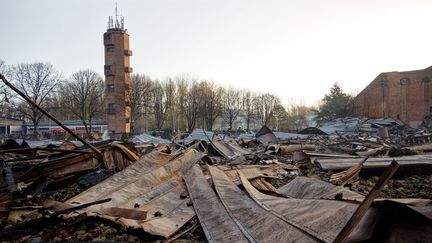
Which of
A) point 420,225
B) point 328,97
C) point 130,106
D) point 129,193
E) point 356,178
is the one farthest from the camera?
point 328,97

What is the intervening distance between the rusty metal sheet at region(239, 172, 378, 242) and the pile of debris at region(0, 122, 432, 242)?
12 mm

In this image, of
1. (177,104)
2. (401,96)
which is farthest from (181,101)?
(401,96)

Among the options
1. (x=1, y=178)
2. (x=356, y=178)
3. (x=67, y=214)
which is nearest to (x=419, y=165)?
(x=356, y=178)

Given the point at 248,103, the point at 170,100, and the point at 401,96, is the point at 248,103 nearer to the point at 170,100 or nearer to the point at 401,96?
the point at 170,100

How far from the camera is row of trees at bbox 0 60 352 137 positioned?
1925 inches

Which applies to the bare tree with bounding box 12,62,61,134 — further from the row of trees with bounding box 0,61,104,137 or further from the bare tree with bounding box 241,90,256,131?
the bare tree with bounding box 241,90,256,131

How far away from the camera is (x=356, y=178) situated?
342 inches

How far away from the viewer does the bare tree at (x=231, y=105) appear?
6294 cm

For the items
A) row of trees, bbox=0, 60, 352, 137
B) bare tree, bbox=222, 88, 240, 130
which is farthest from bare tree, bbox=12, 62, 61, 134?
bare tree, bbox=222, 88, 240, 130

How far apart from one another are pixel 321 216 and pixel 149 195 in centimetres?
367

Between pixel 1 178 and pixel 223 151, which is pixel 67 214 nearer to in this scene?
pixel 1 178

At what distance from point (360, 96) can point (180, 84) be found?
1092 inches

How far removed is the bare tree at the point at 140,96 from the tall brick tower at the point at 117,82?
77cm

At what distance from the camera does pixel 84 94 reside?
50.5 meters
